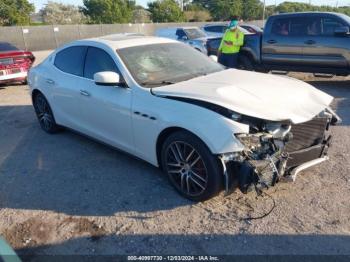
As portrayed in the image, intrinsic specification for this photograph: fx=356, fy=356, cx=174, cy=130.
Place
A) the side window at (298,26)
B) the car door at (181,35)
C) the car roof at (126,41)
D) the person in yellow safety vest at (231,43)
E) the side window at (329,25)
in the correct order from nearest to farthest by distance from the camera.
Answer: the car roof at (126,41) → the side window at (329,25) → the person in yellow safety vest at (231,43) → the side window at (298,26) → the car door at (181,35)

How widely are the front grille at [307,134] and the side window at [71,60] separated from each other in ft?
9.91

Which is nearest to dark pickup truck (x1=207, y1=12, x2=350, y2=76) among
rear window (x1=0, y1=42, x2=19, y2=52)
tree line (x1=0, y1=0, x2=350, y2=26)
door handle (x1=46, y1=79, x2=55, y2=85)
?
door handle (x1=46, y1=79, x2=55, y2=85)

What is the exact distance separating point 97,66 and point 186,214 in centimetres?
238

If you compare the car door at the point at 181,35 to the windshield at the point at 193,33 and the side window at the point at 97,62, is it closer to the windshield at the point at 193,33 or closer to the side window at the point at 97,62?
the windshield at the point at 193,33

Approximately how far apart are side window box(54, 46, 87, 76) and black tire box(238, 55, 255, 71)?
595 centimetres

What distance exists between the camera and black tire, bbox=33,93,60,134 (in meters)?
6.08

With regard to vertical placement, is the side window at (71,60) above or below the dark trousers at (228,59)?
above

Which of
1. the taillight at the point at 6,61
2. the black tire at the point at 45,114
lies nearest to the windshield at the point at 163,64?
the black tire at the point at 45,114

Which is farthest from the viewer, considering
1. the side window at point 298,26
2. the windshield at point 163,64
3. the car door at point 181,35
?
the car door at point 181,35

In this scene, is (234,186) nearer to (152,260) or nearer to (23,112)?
(152,260)

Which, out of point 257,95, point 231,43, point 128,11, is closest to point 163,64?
point 257,95

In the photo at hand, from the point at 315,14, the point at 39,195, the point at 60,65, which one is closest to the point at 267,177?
the point at 39,195

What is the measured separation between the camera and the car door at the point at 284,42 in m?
9.29

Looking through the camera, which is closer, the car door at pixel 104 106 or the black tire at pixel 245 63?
Result: the car door at pixel 104 106
